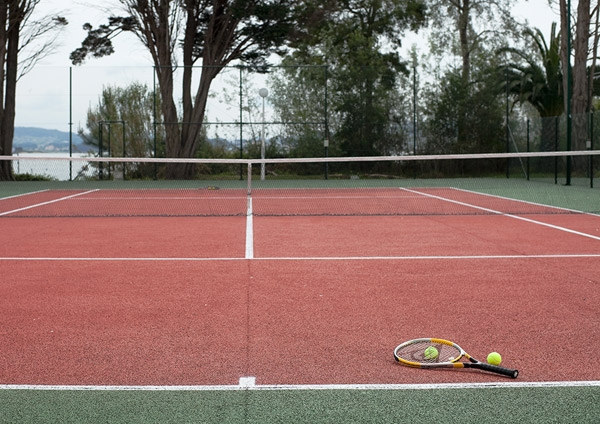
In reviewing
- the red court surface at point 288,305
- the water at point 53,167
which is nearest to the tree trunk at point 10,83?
A: the water at point 53,167

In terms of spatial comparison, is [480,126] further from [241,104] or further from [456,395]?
[456,395]

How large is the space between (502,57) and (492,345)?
3593cm

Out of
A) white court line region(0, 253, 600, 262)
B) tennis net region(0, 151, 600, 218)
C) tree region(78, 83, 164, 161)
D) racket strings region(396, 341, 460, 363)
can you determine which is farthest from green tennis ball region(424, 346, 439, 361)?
tree region(78, 83, 164, 161)

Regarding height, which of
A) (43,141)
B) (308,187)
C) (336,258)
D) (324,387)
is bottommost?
(324,387)

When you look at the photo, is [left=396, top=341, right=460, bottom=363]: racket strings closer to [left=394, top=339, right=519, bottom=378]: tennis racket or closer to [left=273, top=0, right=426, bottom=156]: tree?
[left=394, top=339, right=519, bottom=378]: tennis racket

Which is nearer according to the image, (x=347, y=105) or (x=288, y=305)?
(x=288, y=305)

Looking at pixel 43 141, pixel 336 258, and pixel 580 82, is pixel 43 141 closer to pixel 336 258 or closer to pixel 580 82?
pixel 580 82

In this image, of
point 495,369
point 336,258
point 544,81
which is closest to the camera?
point 495,369

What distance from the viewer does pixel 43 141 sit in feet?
91.7

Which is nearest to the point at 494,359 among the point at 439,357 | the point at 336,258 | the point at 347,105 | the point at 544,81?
the point at 439,357

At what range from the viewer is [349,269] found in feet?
25.1

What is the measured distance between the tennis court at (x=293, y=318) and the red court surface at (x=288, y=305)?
2cm

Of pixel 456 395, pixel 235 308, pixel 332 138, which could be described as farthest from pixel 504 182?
pixel 456 395

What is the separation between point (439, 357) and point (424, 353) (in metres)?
0.09
